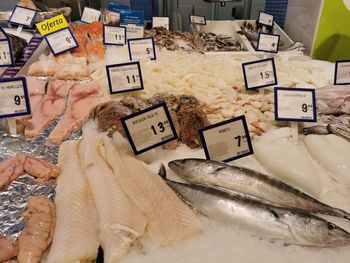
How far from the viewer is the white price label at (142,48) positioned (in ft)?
9.78

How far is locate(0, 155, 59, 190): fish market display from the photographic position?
61.7 inches

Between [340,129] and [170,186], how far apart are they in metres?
1.12

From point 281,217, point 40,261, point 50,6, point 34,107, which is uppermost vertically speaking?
point 50,6

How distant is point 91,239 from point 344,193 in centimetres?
119

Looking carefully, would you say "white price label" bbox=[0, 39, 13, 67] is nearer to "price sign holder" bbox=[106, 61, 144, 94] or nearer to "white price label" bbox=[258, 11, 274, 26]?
"price sign holder" bbox=[106, 61, 144, 94]

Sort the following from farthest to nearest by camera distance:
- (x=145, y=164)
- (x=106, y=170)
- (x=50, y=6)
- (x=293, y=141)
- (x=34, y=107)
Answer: (x=50, y=6)
(x=34, y=107)
(x=293, y=141)
(x=145, y=164)
(x=106, y=170)

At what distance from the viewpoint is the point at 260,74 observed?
8.00ft

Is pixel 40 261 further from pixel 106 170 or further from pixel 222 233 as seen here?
pixel 222 233

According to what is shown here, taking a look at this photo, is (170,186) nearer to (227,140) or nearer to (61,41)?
(227,140)

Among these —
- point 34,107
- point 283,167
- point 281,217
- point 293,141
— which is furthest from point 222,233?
point 34,107

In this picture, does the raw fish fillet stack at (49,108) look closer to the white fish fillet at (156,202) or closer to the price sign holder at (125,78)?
the price sign holder at (125,78)

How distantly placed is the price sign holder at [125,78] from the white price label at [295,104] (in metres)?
0.97

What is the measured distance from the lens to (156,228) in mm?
1314

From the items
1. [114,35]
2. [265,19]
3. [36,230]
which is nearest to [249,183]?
[36,230]
